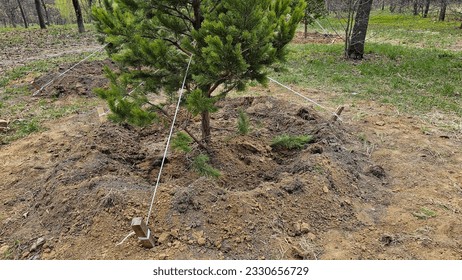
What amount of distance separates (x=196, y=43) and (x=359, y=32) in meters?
8.04

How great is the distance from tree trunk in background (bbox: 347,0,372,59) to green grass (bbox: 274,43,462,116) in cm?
34

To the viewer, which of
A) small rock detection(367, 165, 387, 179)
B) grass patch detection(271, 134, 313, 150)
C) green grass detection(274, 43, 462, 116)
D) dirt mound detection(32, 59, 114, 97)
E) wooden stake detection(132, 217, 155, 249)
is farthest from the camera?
dirt mound detection(32, 59, 114, 97)

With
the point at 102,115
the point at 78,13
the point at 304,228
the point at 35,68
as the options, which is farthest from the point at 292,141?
the point at 78,13

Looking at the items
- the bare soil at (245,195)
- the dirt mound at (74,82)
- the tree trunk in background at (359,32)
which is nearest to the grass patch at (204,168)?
the bare soil at (245,195)

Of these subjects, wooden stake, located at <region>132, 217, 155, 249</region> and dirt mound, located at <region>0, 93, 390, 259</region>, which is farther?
dirt mound, located at <region>0, 93, 390, 259</region>

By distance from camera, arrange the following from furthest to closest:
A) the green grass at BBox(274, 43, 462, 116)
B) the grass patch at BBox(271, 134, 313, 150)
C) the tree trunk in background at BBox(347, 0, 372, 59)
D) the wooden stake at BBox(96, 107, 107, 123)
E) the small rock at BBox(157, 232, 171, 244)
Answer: the tree trunk in background at BBox(347, 0, 372, 59), the green grass at BBox(274, 43, 462, 116), the wooden stake at BBox(96, 107, 107, 123), the grass patch at BBox(271, 134, 313, 150), the small rock at BBox(157, 232, 171, 244)

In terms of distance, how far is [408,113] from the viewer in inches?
→ 237

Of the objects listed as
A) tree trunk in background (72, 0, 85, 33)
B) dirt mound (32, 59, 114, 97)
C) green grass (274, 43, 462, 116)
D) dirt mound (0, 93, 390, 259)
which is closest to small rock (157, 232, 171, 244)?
dirt mound (0, 93, 390, 259)

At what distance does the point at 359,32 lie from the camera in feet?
33.3

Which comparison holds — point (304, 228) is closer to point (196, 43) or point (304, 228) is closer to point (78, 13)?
point (196, 43)

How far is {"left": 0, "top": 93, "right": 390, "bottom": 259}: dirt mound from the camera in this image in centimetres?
292

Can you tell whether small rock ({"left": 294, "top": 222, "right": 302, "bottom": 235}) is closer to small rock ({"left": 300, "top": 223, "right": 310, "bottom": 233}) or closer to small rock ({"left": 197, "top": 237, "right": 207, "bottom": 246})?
small rock ({"left": 300, "top": 223, "right": 310, "bottom": 233})

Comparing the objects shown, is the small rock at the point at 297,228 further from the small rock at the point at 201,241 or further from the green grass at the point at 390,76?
the green grass at the point at 390,76

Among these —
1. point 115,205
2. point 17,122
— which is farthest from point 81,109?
point 115,205
